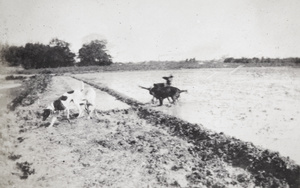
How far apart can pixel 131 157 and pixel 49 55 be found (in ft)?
34.2

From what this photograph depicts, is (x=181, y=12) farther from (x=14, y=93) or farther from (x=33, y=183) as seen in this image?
(x=14, y=93)

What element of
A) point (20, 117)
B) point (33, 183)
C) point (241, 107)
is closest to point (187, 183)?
point (33, 183)

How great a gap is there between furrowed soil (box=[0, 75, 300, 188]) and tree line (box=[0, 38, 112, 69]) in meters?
2.82

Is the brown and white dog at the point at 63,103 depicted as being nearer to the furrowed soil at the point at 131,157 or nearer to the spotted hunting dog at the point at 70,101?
the spotted hunting dog at the point at 70,101

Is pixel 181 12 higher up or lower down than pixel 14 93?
higher up

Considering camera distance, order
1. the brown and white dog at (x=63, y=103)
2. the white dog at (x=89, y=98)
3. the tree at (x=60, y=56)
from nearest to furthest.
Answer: the brown and white dog at (x=63, y=103) < the white dog at (x=89, y=98) < the tree at (x=60, y=56)

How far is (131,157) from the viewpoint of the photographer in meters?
4.88

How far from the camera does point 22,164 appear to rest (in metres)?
4.84

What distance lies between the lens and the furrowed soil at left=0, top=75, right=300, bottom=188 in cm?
407

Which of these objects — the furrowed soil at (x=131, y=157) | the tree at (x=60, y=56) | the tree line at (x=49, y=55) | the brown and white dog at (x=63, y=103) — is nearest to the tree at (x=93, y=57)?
the tree line at (x=49, y=55)

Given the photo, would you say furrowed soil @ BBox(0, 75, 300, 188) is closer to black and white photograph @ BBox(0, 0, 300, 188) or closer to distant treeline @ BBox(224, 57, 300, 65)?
black and white photograph @ BBox(0, 0, 300, 188)

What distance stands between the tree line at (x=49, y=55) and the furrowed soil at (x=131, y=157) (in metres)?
2.82

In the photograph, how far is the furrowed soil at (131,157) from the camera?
407 cm

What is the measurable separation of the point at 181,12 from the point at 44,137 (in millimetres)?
4547
